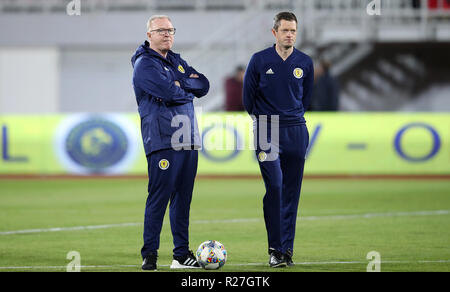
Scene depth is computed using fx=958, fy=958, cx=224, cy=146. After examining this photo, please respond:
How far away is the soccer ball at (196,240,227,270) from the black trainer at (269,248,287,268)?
1.55 ft

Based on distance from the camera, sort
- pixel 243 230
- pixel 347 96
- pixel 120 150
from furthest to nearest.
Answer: pixel 347 96 → pixel 120 150 → pixel 243 230

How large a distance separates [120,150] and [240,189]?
365 centimetres

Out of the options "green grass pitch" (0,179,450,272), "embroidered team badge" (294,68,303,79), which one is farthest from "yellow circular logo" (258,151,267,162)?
"green grass pitch" (0,179,450,272)

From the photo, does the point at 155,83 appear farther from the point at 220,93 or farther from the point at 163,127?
the point at 220,93

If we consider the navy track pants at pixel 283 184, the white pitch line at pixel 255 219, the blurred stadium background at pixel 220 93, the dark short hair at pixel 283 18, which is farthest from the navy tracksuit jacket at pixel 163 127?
the white pitch line at pixel 255 219

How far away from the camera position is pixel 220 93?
2714 centimetres

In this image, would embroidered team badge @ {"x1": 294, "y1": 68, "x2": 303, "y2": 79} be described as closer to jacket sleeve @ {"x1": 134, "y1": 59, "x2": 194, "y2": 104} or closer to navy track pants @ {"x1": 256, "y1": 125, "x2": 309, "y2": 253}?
navy track pants @ {"x1": 256, "y1": 125, "x2": 309, "y2": 253}

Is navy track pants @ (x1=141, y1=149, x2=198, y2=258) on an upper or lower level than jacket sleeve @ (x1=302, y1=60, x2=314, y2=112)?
lower

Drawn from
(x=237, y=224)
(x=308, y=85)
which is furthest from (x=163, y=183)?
(x=237, y=224)

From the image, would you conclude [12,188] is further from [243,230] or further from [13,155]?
[243,230]

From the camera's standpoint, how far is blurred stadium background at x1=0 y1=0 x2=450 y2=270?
20.5m
